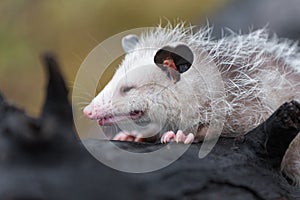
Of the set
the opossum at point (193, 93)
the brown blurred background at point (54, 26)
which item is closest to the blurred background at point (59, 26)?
Result: the brown blurred background at point (54, 26)

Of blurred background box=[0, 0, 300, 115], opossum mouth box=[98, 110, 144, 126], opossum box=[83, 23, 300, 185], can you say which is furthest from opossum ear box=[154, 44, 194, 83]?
blurred background box=[0, 0, 300, 115]

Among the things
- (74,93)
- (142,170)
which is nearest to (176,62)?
(74,93)

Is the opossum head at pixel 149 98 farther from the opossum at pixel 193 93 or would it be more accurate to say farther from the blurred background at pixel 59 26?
the blurred background at pixel 59 26

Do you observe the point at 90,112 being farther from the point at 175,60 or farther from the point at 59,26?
the point at 59,26

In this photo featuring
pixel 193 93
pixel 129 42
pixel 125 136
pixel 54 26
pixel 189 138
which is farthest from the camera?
pixel 54 26

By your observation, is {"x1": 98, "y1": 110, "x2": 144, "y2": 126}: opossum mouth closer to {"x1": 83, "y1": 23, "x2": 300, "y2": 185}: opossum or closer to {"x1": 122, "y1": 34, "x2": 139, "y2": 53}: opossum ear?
{"x1": 83, "y1": 23, "x2": 300, "y2": 185}: opossum

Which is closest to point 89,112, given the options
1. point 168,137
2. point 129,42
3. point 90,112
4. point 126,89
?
point 90,112
